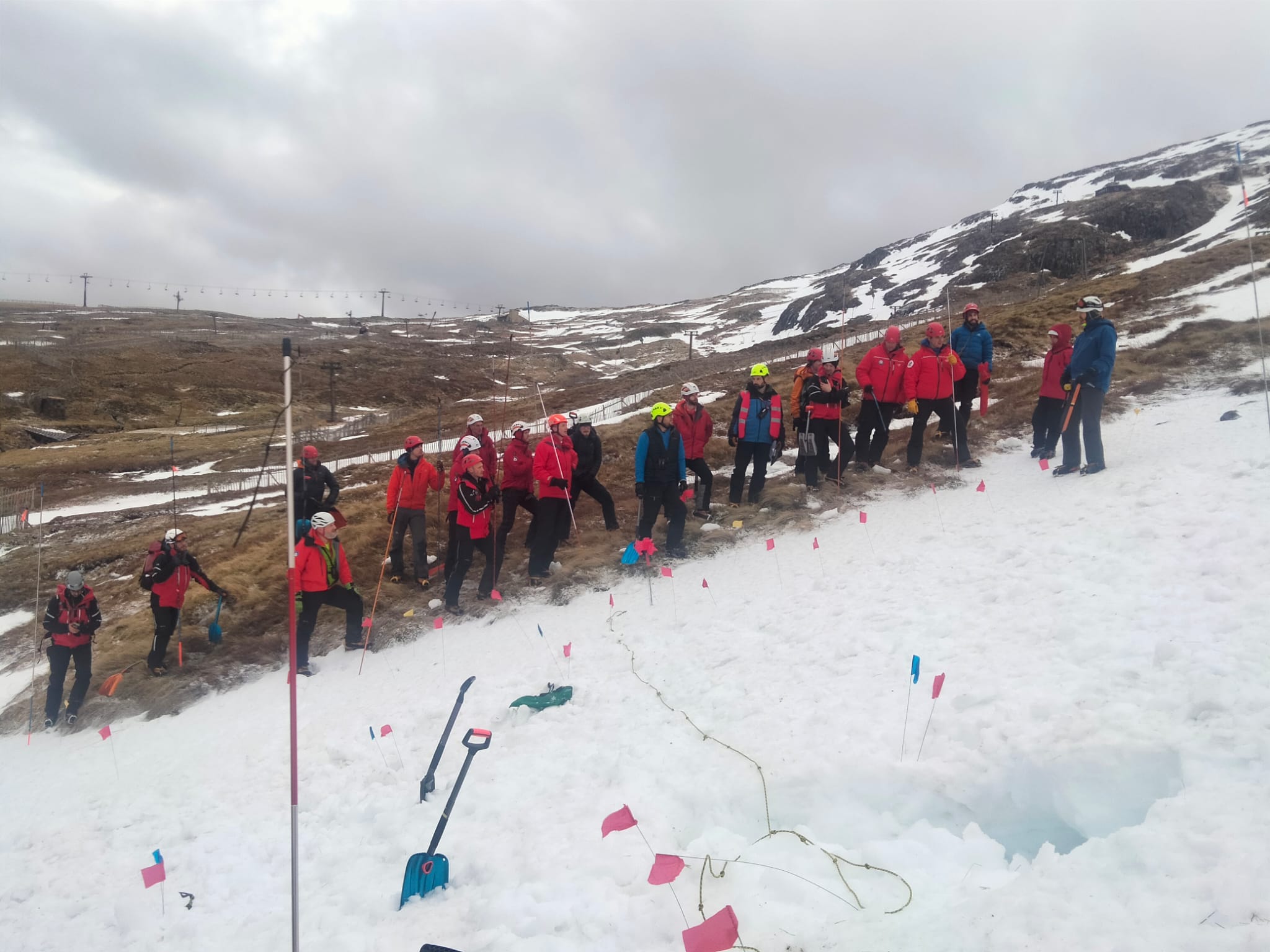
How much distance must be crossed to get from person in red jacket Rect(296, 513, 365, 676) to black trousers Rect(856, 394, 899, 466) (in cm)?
886

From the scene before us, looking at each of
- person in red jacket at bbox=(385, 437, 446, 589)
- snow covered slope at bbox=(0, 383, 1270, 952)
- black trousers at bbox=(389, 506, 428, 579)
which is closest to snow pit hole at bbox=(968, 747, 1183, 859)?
snow covered slope at bbox=(0, 383, 1270, 952)

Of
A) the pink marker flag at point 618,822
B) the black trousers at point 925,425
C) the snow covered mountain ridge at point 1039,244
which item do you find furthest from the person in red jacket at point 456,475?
the snow covered mountain ridge at point 1039,244

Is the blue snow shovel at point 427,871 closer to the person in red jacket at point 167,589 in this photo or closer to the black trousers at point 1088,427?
the person in red jacket at point 167,589

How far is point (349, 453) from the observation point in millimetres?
33625

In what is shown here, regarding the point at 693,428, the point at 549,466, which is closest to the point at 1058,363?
the point at 693,428

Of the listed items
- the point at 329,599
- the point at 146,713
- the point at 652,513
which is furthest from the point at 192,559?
the point at 652,513

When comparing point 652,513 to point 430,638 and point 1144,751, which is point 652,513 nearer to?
point 430,638

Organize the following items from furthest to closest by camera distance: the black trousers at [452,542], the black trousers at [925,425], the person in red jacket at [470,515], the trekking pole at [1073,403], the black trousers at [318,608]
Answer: the black trousers at [925,425] → the black trousers at [452,542] → the person in red jacket at [470,515] → the black trousers at [318,608] → the trekking pole at [1073,403]

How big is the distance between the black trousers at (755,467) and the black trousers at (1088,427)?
433 cm

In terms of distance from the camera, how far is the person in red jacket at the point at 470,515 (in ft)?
29.9

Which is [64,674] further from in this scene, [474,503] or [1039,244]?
[1039,244]

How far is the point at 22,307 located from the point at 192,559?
6307 inches

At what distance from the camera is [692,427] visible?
10117mm

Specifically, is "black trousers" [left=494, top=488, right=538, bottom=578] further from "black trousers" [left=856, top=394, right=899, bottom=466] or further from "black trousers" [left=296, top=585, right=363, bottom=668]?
"black trousers" [left=856, top=394, right=899, bottom=466]
